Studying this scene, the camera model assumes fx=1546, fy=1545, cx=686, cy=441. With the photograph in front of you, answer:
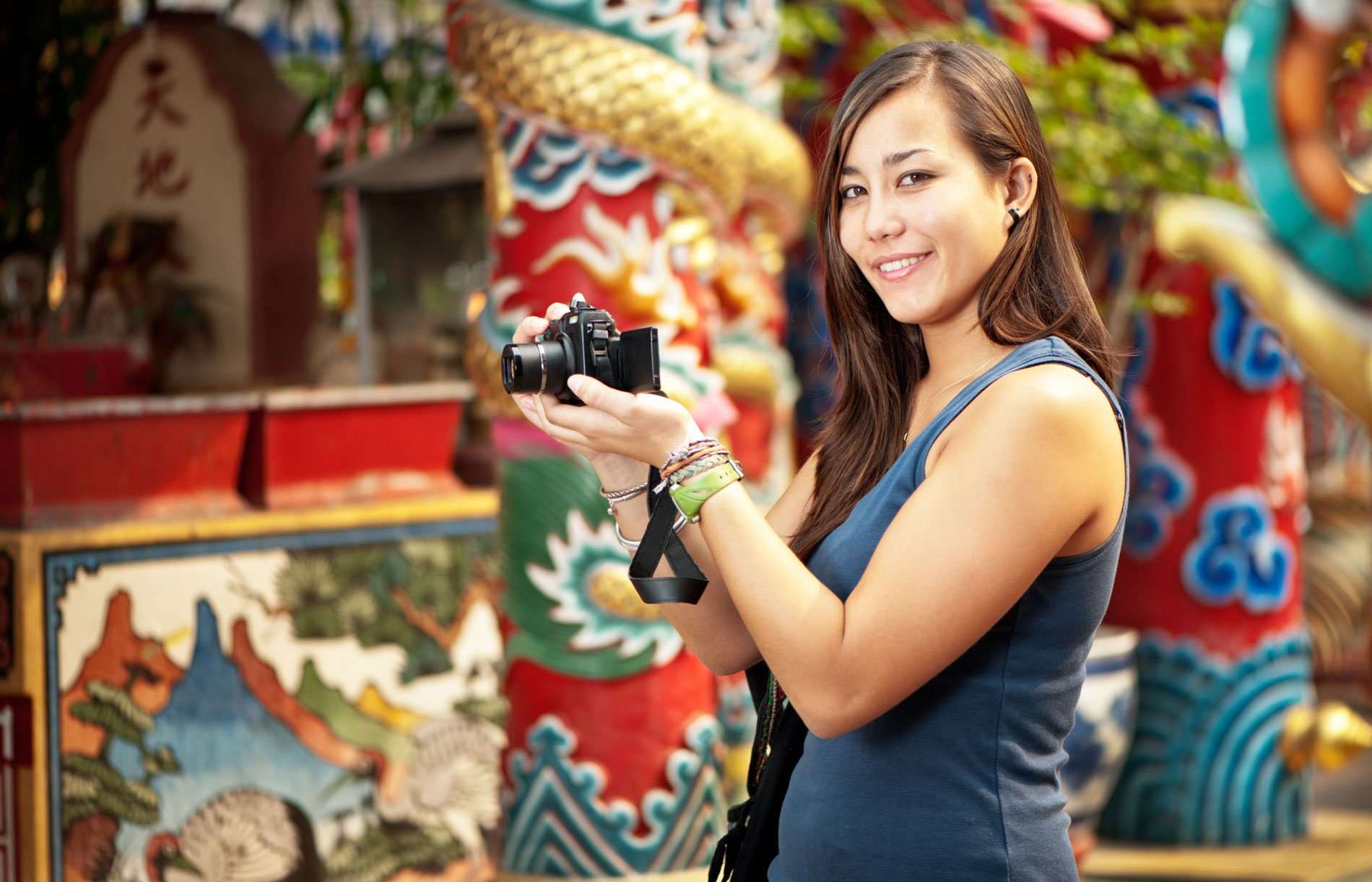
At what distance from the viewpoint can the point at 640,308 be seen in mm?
2873

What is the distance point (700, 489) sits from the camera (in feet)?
4.58

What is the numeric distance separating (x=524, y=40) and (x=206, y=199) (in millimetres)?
2525

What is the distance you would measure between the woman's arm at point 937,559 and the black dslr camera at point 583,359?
0.15 metres

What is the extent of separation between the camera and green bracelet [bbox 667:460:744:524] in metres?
1.39

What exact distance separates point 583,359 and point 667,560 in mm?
216

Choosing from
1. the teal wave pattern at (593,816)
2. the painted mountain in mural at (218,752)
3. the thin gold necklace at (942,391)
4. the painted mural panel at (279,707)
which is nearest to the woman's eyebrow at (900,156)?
the thin gold necklace at (942,391)

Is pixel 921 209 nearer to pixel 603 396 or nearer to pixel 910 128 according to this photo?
pixel 910 128

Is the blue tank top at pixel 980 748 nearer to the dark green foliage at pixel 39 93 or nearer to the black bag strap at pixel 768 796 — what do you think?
the black bag strap at pixel 768 796

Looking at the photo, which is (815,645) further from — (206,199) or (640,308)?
(206,199)

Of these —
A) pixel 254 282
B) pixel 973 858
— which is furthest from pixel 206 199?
pixel 973 858

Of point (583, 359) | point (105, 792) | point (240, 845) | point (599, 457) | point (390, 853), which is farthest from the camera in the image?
point (390, 853)

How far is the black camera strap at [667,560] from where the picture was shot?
56.6 inches

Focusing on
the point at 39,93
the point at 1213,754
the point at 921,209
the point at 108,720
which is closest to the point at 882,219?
the point at 921,209

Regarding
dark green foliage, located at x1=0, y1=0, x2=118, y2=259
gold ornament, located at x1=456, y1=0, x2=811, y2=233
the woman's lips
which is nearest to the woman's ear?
the woman's lips
